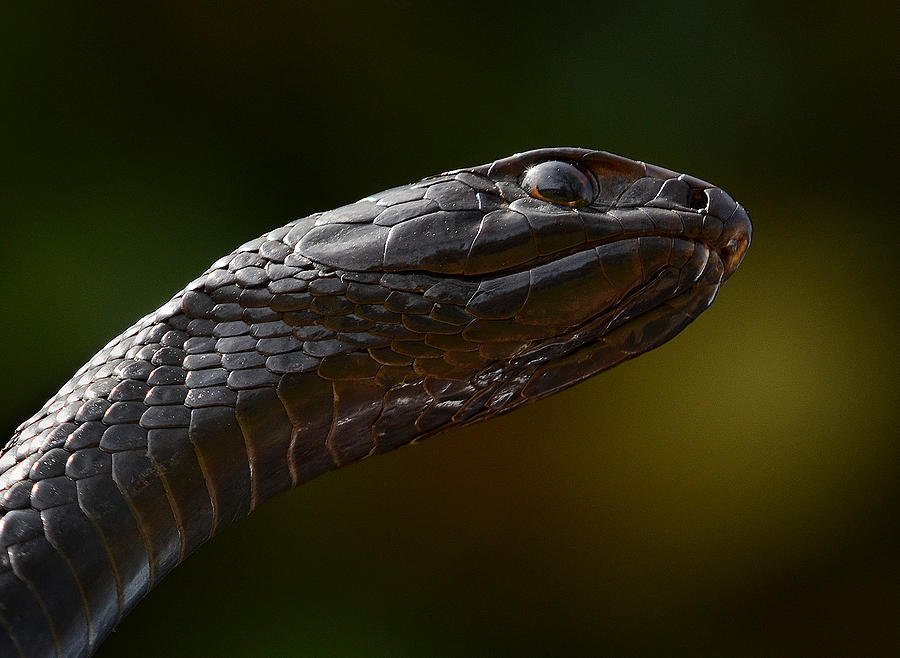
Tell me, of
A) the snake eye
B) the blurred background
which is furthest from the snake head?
the blurred background

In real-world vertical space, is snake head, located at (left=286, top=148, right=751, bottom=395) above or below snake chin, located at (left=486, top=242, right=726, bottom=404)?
above

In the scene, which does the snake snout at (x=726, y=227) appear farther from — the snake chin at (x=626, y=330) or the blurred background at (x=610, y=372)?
the blurred background at (x=610, y=372)

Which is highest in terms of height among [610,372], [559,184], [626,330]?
[559,184]

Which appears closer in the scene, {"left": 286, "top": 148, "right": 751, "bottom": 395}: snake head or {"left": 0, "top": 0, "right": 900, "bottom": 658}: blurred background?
{"left": 286, "top": 148, "right": 751, "bottom": 395}: snake head

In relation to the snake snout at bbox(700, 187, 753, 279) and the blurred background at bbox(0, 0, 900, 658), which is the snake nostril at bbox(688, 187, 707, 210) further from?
the blurred background at bbox(0, 0, 900, 658)

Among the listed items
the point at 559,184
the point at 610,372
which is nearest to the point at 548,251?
the point at 559,184

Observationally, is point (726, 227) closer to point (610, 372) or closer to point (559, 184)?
point (559, 184)
